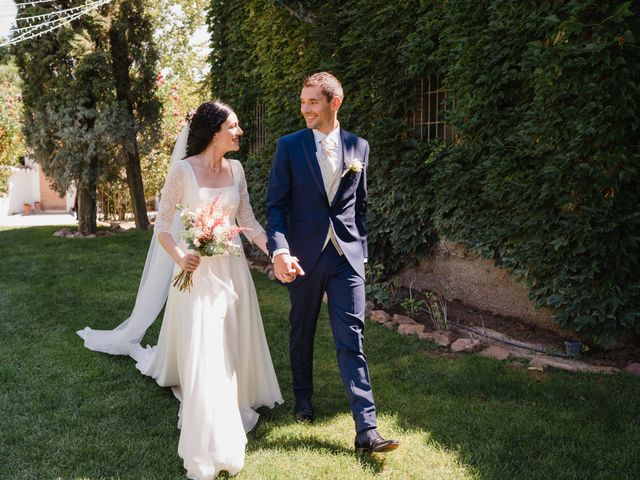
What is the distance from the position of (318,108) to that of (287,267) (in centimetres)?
94

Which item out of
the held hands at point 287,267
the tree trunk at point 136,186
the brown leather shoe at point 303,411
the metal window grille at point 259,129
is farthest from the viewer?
the tree trunk at point 136,186

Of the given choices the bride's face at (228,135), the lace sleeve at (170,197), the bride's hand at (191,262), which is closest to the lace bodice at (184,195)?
the lace sleeve at (170,197)

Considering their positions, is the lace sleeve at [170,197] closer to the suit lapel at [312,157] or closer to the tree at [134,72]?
the suit lapel at [312,157]

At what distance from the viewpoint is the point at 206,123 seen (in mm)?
3639

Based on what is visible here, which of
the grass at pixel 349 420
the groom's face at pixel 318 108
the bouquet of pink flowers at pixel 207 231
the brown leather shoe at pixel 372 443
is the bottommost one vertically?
the grass at pixel 349 420

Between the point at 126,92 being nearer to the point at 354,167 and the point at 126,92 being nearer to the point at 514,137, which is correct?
the point at 514,137

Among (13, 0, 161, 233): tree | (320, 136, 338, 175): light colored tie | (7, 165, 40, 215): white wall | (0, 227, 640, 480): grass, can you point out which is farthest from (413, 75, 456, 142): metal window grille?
(7, 165, 40, 215): white wall

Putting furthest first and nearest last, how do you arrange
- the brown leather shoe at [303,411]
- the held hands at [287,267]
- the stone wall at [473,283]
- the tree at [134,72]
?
the tree at [134,72], the stone wall at [473,283], the brown leather shoe at [303,411], the held hands at [287,267]

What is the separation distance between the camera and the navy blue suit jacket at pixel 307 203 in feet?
11.5

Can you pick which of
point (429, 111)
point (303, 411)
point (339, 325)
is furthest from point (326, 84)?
point (429, 111)

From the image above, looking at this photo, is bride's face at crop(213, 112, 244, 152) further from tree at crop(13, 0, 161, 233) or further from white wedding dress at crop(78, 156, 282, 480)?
tree at crop(13, 0, 161, 233)

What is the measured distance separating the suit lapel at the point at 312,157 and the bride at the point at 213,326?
1.41 ft

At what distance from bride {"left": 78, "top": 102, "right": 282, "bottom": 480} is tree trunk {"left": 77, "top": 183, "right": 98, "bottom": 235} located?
32.8ft

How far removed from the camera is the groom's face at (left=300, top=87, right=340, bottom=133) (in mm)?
3449
